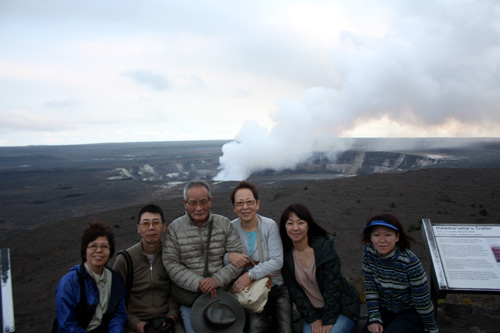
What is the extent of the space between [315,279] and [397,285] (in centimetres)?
74

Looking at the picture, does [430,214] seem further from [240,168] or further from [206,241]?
[240,168]

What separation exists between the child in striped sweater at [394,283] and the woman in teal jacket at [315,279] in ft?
0.79

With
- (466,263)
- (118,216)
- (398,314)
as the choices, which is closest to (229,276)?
(398,314)

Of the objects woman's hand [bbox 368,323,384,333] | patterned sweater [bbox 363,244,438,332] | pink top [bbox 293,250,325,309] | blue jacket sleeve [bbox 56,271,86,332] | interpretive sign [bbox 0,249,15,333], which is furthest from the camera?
pink top [bbox 293,250,325,309]

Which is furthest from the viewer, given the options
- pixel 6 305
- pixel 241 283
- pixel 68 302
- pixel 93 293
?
pixel 241 283

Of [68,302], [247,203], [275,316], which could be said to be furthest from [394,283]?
[68,302]

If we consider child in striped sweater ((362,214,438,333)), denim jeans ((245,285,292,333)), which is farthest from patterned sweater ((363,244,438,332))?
denim jeans ((245,285,292,333))

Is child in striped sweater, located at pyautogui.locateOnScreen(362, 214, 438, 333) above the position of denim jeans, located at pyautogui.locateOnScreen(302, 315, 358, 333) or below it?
above

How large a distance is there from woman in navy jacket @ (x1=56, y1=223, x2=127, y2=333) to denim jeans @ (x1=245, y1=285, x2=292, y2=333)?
3.95ft

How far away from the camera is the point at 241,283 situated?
3.22 m

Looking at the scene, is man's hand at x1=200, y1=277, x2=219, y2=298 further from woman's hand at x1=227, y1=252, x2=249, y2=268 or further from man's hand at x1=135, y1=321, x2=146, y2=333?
man's hand at x1=135, y1=321, x2=146, y2=333

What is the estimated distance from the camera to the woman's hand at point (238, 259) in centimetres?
318

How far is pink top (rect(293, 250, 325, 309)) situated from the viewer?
3.29 metres

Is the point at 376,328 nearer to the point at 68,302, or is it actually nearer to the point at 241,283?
the point at 241,283
